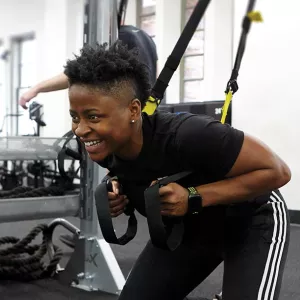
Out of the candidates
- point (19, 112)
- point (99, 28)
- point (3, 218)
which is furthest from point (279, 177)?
point (19, 112)

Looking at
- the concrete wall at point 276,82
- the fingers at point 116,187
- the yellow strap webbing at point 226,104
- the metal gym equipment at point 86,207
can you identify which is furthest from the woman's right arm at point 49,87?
the concrete wall at point 276,82

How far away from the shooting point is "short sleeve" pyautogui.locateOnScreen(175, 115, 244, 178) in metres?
1.06

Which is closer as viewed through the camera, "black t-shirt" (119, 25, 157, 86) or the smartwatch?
the smartwatch

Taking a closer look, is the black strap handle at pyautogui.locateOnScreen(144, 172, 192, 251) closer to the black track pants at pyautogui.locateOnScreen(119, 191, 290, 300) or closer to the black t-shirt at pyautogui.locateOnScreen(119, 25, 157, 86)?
the black track pants at pyautogui.locateOnScreen(119, 191, 290, 300)

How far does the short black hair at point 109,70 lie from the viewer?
105 centimetres

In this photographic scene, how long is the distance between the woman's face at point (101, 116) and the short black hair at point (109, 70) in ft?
0.07

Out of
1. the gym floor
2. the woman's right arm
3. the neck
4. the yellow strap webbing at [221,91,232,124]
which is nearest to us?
the neck

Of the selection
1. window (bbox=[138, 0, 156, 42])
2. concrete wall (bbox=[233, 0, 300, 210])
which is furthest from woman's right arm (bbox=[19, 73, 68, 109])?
window (bbox=[138, 0, 156, 42])

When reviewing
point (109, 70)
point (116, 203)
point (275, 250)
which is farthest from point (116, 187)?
point (275, 250)

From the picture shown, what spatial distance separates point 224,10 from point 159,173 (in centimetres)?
419

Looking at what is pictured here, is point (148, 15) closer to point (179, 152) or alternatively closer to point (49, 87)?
point (49, 87)

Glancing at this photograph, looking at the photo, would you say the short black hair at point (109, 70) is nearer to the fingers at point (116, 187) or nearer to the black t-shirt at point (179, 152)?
the black t-shirt at point (179, 152)

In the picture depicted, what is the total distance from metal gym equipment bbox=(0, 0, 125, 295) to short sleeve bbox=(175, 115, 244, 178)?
1181 mm

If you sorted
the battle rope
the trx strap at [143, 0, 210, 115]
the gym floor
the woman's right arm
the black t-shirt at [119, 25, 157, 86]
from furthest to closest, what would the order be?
the battle rope
the gym floor
the woman's right arm
the black t-shirt at [119, 25, 157, 86]
the trx strap at [143, 0, 210, 115]
